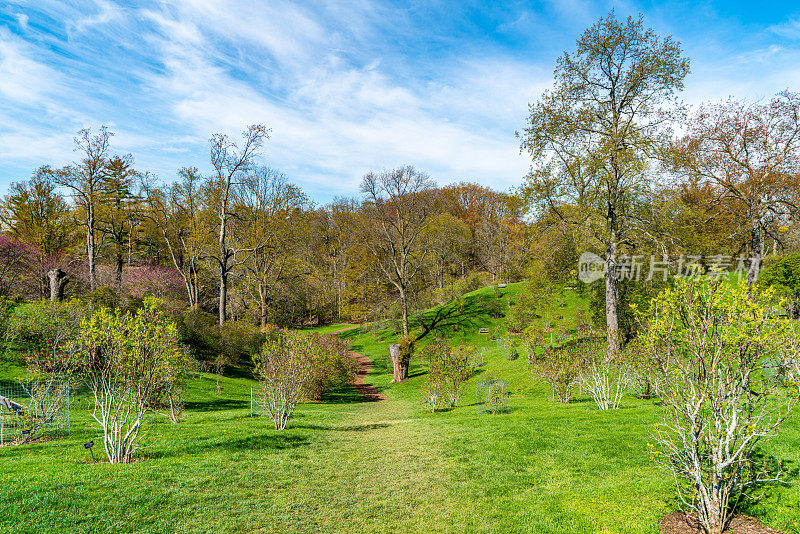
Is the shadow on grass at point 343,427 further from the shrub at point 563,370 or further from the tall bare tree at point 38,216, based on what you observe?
the tall bare tree at point 38,216

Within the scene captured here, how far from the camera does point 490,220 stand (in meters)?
50.1

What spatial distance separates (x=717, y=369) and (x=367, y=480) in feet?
18.6

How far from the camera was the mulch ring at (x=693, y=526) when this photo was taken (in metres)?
4.30

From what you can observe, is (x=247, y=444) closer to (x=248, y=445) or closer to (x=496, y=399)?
(x=248, y=445)

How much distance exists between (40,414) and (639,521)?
470 inches

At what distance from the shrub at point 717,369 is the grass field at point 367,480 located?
2.02 ft

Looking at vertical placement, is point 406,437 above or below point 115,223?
below

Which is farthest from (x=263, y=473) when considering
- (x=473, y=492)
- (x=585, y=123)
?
(x=585, y=123)

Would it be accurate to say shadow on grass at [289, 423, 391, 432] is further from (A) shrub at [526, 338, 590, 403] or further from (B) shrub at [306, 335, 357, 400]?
(A) shrub at [526, 338, 590, 403]

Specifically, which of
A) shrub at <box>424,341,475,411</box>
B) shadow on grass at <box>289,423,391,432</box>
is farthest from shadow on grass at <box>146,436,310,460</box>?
shrub at <box>424,341,475,411</box>

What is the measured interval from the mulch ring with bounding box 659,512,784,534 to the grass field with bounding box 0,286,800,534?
11 centimetres

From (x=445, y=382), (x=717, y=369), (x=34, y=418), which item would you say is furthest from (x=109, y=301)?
(x=717, y=369)

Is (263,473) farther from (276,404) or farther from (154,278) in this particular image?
(154,278)

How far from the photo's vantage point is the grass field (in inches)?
198
